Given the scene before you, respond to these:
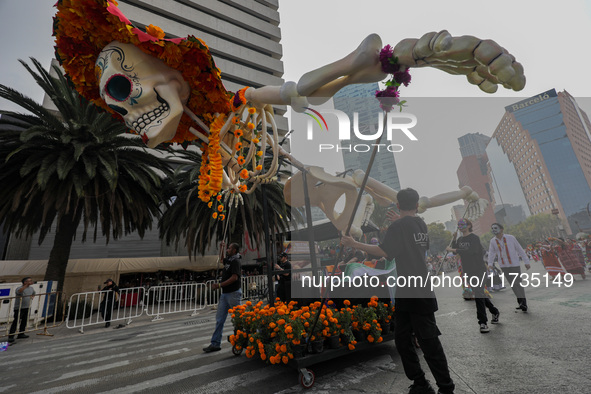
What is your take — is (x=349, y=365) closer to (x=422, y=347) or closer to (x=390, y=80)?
(x=422, y=347)

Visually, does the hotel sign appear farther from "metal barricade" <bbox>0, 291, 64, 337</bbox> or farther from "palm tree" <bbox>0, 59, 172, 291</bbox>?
"metal barricade" <bbox>0, 291, 64, 337</bbox>

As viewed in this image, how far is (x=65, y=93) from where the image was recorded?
1100 centimetres

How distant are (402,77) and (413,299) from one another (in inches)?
86.5

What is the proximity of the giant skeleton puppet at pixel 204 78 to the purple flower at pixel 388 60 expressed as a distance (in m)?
0.03

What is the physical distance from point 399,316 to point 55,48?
217 inches

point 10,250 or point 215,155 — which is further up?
point 10,250

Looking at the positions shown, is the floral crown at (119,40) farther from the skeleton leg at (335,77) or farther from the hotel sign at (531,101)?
the hotel sign at (531,101)

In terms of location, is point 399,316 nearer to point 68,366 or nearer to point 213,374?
point 213,374

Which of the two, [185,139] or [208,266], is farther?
[208,266]

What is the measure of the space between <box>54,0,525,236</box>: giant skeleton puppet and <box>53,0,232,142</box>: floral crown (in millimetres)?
12

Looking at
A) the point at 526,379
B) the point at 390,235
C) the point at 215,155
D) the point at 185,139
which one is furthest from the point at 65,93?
the point at 526,379

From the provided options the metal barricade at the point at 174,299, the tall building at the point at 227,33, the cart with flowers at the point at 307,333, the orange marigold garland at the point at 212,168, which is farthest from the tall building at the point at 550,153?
the tall building at the point at 227,33

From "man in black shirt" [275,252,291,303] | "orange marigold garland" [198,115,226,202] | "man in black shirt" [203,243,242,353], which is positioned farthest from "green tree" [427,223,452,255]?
"man in black shirt" [203,243,242,353]

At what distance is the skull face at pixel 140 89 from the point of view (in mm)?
3369
